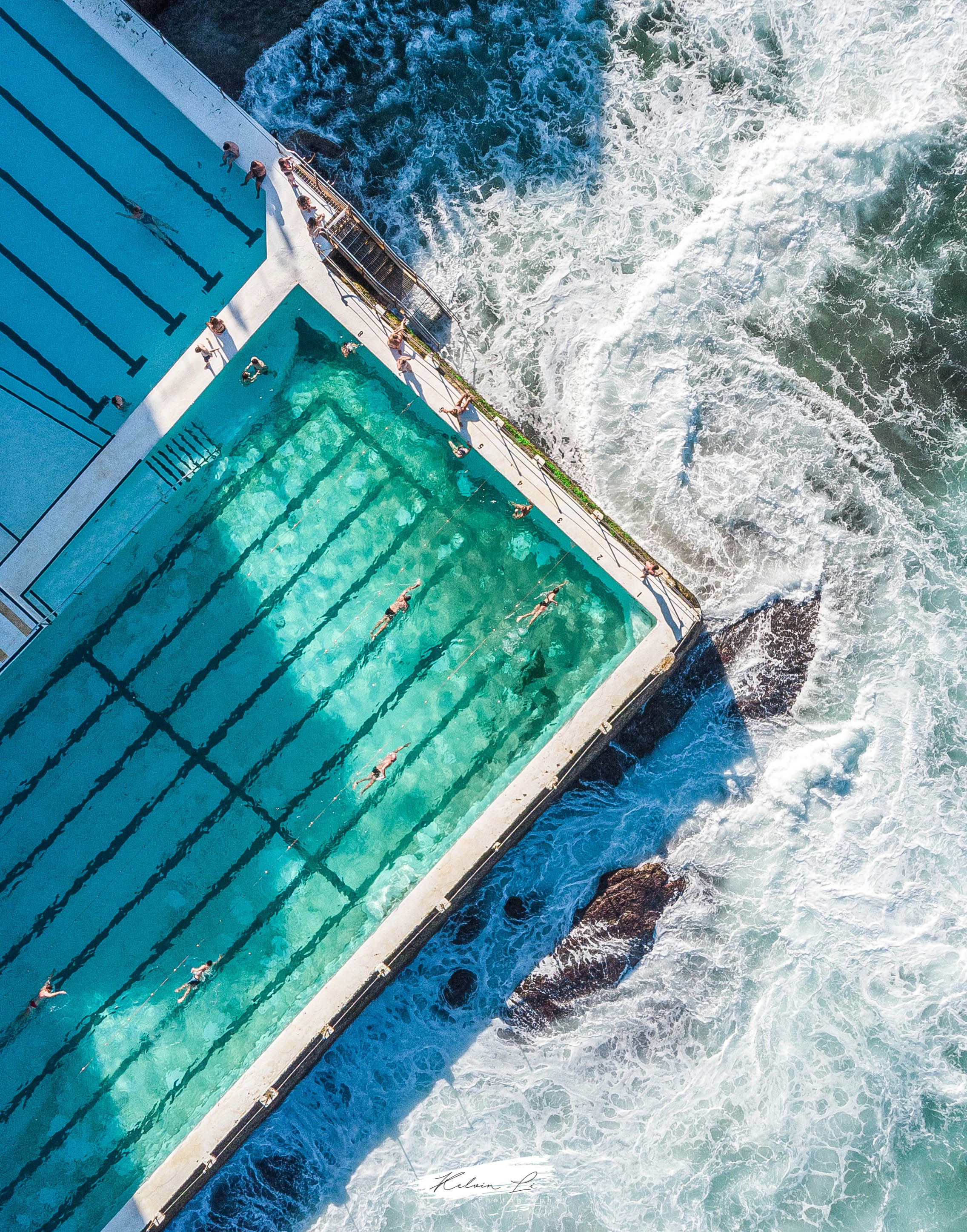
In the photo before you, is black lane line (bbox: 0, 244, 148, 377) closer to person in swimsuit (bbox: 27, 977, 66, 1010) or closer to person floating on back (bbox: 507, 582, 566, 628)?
person floating on back (bbox: 507, 582, 566, 628)

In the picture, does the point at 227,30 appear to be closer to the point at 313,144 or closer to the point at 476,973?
the point at 313,144

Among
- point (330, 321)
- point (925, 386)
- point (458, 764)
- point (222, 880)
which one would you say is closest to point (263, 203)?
point (330, 321)

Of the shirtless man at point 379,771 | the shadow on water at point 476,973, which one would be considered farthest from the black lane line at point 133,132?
the shadow on water at point 476,973

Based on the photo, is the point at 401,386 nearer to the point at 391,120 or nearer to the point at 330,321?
the point at 330,321

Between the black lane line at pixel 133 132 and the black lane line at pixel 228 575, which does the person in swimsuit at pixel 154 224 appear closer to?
the black lane line at pixel 133 132

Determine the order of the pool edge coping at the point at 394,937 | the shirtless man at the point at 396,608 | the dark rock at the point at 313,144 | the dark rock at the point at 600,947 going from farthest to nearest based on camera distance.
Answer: the dark rock at the point at 313,144, the dark rock at the point at 600,947, the shirtless man at the point at 396,608, the pool edge coping at the point at 394,937

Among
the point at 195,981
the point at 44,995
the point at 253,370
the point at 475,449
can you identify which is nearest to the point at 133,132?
the point at 253,370
